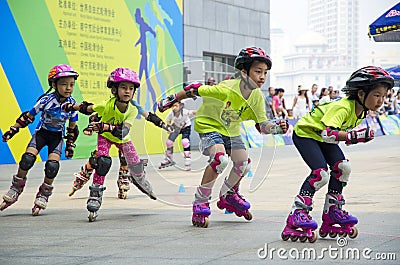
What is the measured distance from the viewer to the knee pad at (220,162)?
7.23 meters

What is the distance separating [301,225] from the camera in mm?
6246

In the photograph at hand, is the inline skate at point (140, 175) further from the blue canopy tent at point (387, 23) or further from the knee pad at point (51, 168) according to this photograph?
the blue canopy tent at point (387, 23)

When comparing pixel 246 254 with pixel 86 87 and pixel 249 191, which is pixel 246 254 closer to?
pixel 249 191

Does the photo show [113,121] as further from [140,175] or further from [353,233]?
[353,233]

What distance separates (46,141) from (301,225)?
139 inches

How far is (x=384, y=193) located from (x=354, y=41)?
15381 centimetres

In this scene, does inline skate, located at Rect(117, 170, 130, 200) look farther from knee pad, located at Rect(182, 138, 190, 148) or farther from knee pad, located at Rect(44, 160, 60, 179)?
knee pad, located at Rect(182, 138, 190, 148)

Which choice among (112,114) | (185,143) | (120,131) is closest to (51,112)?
(112,114)

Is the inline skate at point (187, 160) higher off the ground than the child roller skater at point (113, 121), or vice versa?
the child roller skater at point (113, 121)

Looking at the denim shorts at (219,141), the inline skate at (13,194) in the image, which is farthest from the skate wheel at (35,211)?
the denim shorts at (219,141)

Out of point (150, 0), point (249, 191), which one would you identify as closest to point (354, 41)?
point (150, 0)

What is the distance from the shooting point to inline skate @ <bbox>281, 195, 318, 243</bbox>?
626cm

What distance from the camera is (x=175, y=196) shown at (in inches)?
360

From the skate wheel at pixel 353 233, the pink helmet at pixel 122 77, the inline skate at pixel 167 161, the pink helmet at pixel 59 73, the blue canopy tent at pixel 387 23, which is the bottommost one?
the skate wheel at pixel 353 233
